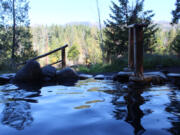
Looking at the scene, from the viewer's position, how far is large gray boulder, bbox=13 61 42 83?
6.80m

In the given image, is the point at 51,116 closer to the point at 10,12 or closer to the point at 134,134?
the point at 134,134

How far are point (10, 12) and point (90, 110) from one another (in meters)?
13.4

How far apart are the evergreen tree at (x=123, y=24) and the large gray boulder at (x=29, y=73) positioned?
975cm

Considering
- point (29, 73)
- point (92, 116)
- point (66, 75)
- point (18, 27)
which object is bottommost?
point (92, 116)

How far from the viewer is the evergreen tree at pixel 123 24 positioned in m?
16.1

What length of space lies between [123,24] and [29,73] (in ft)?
39.6

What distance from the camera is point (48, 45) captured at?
81312mm

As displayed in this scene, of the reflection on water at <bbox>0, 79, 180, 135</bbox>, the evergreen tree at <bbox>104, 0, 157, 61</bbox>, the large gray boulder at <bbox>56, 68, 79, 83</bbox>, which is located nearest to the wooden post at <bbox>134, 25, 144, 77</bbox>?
the reflection on water at <bbox>0, 79, 180, 135</bbox>

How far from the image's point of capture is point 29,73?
6.92 meters

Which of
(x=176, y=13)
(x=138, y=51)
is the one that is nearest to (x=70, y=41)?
(x=176, y=13)

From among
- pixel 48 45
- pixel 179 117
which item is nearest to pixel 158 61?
pixel 179 117

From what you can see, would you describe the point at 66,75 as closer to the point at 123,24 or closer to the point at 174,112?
the point at 174,112

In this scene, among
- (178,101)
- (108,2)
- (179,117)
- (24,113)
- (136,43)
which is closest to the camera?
(179,117)

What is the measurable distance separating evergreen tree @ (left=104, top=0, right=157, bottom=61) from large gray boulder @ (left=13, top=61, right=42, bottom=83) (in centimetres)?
975
